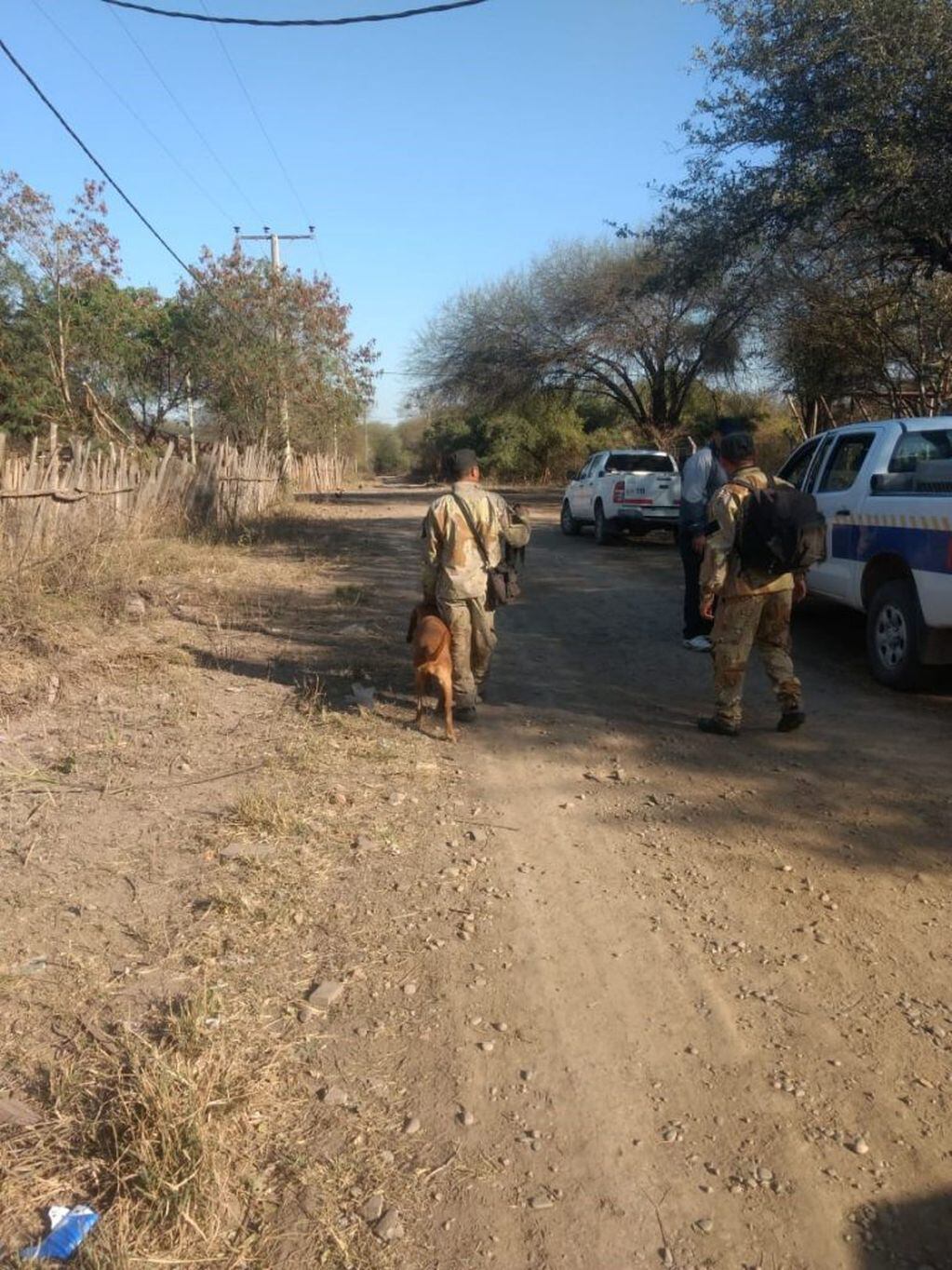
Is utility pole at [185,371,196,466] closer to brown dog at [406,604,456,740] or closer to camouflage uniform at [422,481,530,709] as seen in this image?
camouflage uniform at [422,481,530,709]

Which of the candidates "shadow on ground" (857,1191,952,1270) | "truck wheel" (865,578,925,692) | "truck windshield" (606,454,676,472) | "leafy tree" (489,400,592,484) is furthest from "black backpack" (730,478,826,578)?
"leafy tree" (489,400,592,484)

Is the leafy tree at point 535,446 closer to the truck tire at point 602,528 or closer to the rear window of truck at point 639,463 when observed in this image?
the rear window of truck at point 639,463

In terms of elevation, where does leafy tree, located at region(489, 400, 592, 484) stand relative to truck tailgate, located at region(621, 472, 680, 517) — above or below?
above

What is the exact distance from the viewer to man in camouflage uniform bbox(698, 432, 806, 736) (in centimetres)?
557

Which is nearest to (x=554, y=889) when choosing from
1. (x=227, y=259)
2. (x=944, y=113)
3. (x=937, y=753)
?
(x=937, y=753)

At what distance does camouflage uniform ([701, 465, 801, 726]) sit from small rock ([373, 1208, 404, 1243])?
156 inches

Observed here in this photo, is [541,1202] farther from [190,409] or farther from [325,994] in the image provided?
[190,409]

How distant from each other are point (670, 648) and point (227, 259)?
20.8 meters

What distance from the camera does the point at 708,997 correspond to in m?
3.22

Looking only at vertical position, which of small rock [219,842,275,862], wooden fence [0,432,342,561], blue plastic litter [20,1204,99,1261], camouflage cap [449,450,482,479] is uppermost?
camouflage cap [449,450,482,479]

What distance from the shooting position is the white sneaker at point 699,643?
8.11m

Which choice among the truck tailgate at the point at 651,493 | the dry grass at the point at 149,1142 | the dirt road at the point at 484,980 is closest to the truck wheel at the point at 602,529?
the truck tailgate at the point at 651,493

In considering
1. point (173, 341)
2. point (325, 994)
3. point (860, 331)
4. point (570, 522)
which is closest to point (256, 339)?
point (173, 341)

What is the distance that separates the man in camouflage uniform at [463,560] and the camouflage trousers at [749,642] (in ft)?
4.92
